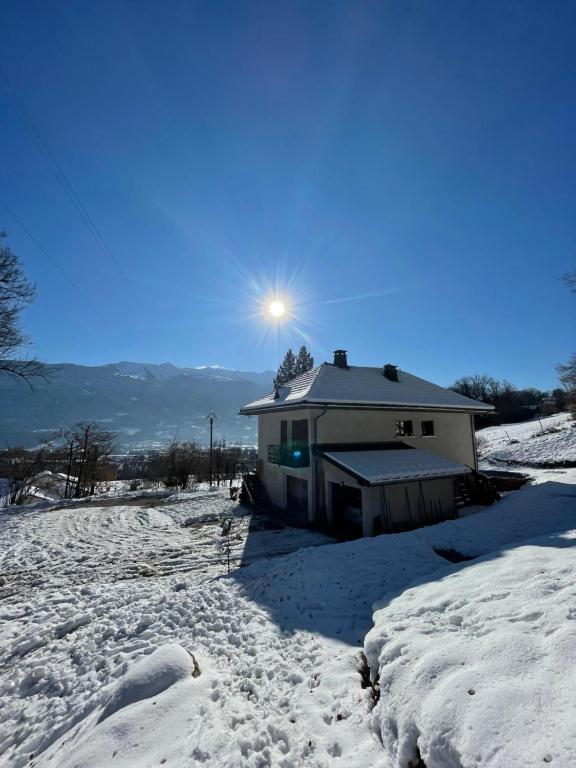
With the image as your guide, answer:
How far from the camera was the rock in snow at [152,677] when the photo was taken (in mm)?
3979

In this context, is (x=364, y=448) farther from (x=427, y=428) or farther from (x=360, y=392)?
(x=427, y=428)

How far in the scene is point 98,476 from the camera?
88.3 ft

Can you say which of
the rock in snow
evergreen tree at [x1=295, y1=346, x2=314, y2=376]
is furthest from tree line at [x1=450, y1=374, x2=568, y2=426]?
the rock in snow

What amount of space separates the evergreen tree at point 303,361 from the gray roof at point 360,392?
2653cm

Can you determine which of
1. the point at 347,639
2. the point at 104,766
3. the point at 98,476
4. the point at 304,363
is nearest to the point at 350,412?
the point at 347,639

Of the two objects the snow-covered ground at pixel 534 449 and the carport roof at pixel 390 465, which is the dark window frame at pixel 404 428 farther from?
the snow-covered ground at pixel 534 449

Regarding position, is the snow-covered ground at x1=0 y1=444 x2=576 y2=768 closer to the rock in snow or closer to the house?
the rock in snow

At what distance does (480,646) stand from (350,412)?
11.8 m

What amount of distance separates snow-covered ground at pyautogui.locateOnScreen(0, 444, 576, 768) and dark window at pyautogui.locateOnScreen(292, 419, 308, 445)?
6031mm

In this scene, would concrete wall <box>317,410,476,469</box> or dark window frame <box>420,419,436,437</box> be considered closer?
concrete wall <box>317,410,476,469</box>

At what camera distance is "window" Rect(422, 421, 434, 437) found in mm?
16766

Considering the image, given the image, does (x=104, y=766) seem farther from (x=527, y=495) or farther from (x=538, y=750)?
(x=527, y=495)

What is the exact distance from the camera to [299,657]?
4.73 metres

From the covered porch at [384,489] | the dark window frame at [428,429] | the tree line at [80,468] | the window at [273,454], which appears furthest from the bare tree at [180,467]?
the dark window frame at [428,429]
